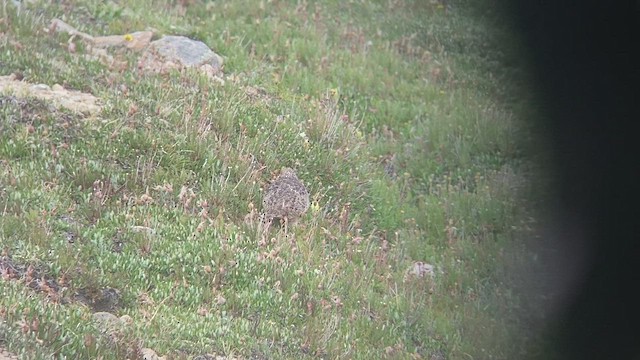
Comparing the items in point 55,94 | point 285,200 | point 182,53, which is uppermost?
point 285,200

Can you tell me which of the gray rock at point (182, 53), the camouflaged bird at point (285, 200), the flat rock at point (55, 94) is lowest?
the gray rock at point (182, 53)

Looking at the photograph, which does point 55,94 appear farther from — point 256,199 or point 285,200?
point 285,200

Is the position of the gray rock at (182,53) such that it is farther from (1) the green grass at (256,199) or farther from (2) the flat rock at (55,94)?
(2) the flat rock at (55,94)

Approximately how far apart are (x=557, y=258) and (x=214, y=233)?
3.29 meters

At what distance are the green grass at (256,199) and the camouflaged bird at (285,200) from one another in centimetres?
13

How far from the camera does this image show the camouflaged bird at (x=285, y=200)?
884 cm

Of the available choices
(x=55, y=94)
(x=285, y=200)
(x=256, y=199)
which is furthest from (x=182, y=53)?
(x=285, y=200)

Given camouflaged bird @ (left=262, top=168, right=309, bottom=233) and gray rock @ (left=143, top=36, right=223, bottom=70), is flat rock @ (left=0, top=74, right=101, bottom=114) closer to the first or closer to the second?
gray rock @ (left=143, top=36, right=223, bottom=70)

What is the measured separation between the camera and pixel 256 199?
896 cm

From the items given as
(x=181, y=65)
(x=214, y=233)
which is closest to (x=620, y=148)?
(x=214, y=233)

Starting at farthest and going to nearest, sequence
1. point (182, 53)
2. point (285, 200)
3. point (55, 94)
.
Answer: point (182, 53) → point (55, 94) → point (285, 200)

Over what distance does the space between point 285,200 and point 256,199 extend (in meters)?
0.29

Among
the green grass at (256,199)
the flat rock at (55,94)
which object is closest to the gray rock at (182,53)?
the green grass at (256,199)

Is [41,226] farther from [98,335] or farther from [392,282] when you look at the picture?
[392,282]
